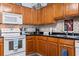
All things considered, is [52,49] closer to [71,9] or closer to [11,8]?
[71,9]

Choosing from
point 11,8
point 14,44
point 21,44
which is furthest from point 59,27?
point 11,8

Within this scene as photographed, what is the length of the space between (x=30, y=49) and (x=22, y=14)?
1.01 meters

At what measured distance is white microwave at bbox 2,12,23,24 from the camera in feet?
9.04

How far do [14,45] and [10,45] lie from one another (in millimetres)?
101

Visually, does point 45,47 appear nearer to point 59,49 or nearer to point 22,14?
point 59,49

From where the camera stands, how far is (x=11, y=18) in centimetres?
290

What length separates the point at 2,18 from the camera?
8.86 feet

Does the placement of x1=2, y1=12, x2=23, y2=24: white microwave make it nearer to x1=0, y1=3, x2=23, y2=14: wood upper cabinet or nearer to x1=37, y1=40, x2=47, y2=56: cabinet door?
x1=0, y1=3, x2=23, y2=14: wood upper cabinet

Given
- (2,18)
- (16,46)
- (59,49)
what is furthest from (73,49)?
(2,18)

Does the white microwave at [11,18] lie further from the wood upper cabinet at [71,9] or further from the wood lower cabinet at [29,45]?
the wood upper cabinet at [71,9]

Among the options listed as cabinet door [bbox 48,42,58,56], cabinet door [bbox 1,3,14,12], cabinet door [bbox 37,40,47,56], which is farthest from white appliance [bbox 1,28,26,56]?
cabinet door [bbox 48,42,58,56]

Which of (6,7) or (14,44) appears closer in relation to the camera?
(14,44)

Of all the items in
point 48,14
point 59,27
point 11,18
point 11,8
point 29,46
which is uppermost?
point 11,8

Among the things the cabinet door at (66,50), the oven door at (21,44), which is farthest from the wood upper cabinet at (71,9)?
the oven door at (21,44)
